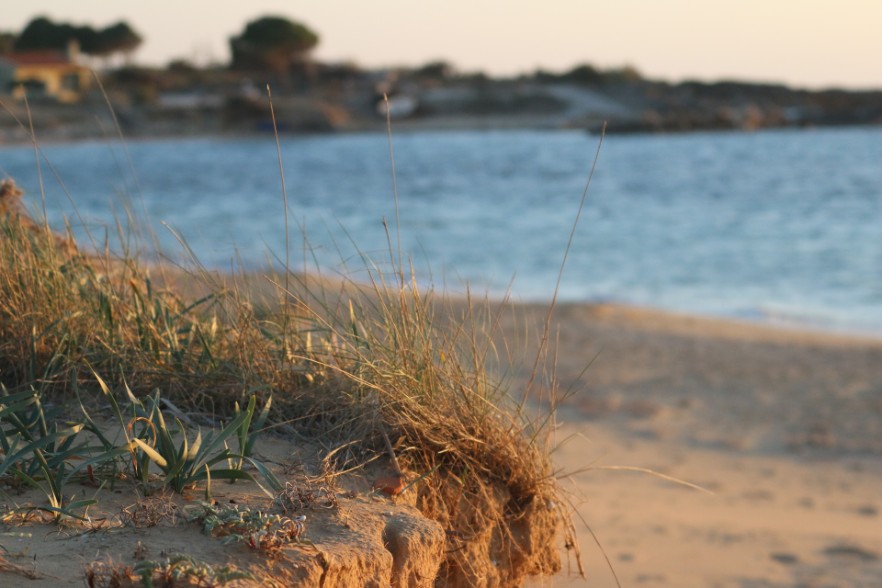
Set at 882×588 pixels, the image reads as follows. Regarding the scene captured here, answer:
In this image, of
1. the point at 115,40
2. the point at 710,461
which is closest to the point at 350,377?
the point at 710,461

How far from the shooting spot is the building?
2325 inches

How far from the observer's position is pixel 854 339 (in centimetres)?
934

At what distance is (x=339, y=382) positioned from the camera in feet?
8.97

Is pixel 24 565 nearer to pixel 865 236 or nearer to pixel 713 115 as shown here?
pixel 865 236

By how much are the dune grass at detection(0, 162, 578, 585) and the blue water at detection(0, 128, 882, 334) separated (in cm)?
25

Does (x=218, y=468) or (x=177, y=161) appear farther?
(x=177, y=161)

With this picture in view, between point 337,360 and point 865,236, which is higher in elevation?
point 337,360

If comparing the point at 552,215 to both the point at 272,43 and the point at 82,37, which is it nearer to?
the point at 272,43

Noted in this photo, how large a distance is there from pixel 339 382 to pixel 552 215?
62.9ft

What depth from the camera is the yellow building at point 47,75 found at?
5922cm

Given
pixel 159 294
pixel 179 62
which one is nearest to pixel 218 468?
pixel 159 294

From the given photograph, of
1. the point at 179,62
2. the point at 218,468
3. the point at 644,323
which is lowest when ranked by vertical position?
the point at 644,323

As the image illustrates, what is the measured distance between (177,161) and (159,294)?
39.6 m

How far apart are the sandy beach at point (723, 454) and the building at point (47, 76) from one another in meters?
55.3
